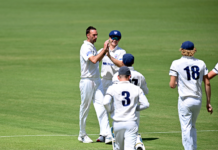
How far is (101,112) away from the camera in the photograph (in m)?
10.5

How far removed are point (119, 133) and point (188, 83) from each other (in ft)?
6.25

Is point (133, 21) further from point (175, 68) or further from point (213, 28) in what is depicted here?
point (175, 68)

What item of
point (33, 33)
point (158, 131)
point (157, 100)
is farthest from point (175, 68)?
point (33, 33)

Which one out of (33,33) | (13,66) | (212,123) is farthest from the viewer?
(33,33)

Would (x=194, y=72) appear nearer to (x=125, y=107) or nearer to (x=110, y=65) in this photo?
(x=125, y=107)

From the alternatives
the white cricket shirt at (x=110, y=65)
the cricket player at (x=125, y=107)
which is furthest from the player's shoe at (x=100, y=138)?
the cricket player at (x=125, y=107)

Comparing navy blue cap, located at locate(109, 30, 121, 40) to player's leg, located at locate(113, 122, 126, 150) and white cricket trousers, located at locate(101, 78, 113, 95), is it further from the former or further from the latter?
player's leg, located at locate(113, 122, 126, 150)

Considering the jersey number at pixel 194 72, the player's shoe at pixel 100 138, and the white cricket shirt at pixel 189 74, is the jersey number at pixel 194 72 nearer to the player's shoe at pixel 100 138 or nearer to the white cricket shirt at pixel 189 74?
the white cricket shirt at pixel 189 74

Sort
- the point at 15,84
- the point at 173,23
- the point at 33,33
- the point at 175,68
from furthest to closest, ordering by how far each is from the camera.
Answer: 1. the point at 173,23
2. the point at 33,33
3. the point at 15,84
4. the point at 175,68

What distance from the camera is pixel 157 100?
1619 cm

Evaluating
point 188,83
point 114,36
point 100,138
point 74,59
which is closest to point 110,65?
point 114,36

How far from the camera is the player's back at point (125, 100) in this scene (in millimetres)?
7520

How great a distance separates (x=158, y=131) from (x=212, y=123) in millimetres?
1835

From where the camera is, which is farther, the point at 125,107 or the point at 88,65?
the point at 88,65
